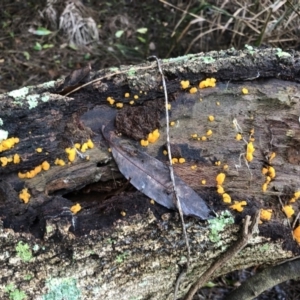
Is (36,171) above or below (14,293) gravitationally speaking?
above

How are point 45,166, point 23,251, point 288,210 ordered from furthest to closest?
point 288,210
point 45,166
point 23,251

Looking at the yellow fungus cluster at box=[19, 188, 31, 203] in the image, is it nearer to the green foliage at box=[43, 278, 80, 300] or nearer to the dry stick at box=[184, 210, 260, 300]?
the green foliage at box=[43, 278, 80, 300]

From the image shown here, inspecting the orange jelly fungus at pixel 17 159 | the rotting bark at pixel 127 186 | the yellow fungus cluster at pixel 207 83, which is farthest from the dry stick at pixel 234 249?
the orange jelly fungus at pixel 17 159

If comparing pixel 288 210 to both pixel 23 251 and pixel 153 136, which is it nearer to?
pixel 153 136

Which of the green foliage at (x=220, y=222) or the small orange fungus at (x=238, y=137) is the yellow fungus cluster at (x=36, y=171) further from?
the small orange fungus at (x=238, y=137)

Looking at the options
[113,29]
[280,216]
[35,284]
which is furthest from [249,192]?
[113,29]

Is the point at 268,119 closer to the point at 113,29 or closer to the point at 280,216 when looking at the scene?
the point at 280,216

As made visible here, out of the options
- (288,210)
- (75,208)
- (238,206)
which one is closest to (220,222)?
(238,206)
